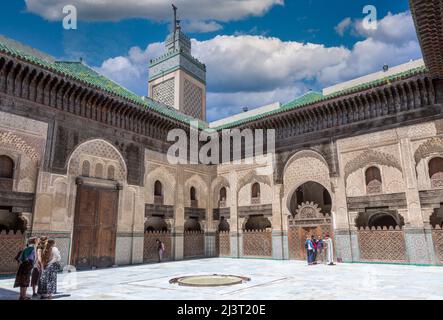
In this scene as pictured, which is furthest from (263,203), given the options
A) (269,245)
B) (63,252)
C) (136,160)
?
(63,252)

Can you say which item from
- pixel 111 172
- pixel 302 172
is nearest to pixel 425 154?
pixel 302 172

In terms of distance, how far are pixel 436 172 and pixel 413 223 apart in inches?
68.5

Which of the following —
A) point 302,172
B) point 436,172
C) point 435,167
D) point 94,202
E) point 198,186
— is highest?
point 302,172

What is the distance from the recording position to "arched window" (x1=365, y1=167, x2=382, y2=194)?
11.7 meters

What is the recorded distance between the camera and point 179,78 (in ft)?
68.1

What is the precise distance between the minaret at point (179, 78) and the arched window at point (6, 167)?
38.5 feet

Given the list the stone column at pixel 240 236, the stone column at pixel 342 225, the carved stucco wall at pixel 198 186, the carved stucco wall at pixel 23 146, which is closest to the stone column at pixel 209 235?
the carved stucco wall at pixel 198 186


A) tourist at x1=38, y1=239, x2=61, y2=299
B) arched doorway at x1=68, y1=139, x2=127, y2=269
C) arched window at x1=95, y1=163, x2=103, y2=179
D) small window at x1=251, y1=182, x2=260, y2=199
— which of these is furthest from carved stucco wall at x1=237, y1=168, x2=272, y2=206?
tourist at x1=38, y1=239, x2=61, y2=299

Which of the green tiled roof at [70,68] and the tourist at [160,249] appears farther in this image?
the tourist at [160,249]

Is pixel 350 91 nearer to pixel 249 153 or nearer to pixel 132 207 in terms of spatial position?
pixel 249 153

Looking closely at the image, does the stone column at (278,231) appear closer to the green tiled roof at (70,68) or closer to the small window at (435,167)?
the small window at (435,167)

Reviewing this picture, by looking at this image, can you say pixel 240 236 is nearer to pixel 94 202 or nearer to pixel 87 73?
pixel 94 202

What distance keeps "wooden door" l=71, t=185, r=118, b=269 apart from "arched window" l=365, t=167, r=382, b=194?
8.86 metres

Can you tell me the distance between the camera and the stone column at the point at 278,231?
44.2 ft
